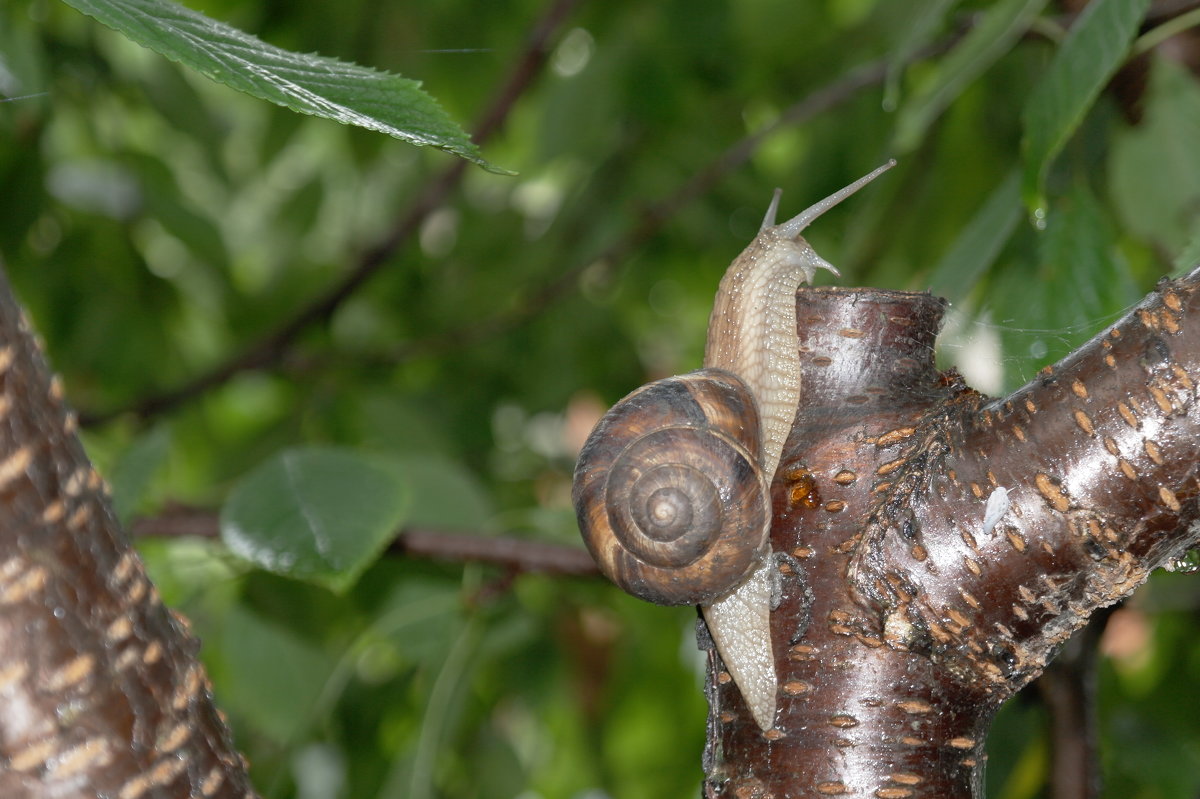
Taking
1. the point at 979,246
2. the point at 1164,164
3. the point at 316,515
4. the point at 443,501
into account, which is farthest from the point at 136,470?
the point at 1164,164

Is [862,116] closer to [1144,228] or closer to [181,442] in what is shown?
[1144,228]

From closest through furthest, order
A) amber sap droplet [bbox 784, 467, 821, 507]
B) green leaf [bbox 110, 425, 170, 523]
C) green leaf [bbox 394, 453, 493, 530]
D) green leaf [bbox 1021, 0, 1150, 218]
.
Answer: amber sap droplet [bbox 784, 467, 821, 507]
green leaf [bbox 1021, 0, 1150, 218]
green leaf [bbox 110, 425, 170, 523]
green leaf [bbox 394, 453, 493, 530]

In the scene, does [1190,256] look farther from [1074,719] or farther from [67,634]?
[67,634]

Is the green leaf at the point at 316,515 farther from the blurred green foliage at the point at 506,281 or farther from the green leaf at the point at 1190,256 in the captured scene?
the green leaf at the point at 1190,256

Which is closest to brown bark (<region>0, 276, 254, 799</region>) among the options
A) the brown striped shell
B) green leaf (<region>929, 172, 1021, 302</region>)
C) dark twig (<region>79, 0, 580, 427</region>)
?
the brown striped shell

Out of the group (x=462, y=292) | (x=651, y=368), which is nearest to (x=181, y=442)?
(x=462, y=292)

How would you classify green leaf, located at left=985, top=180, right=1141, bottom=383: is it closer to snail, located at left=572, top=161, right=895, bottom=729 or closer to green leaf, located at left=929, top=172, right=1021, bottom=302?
green leaf, located at left=929, top=172, right=1021, bottom=302
